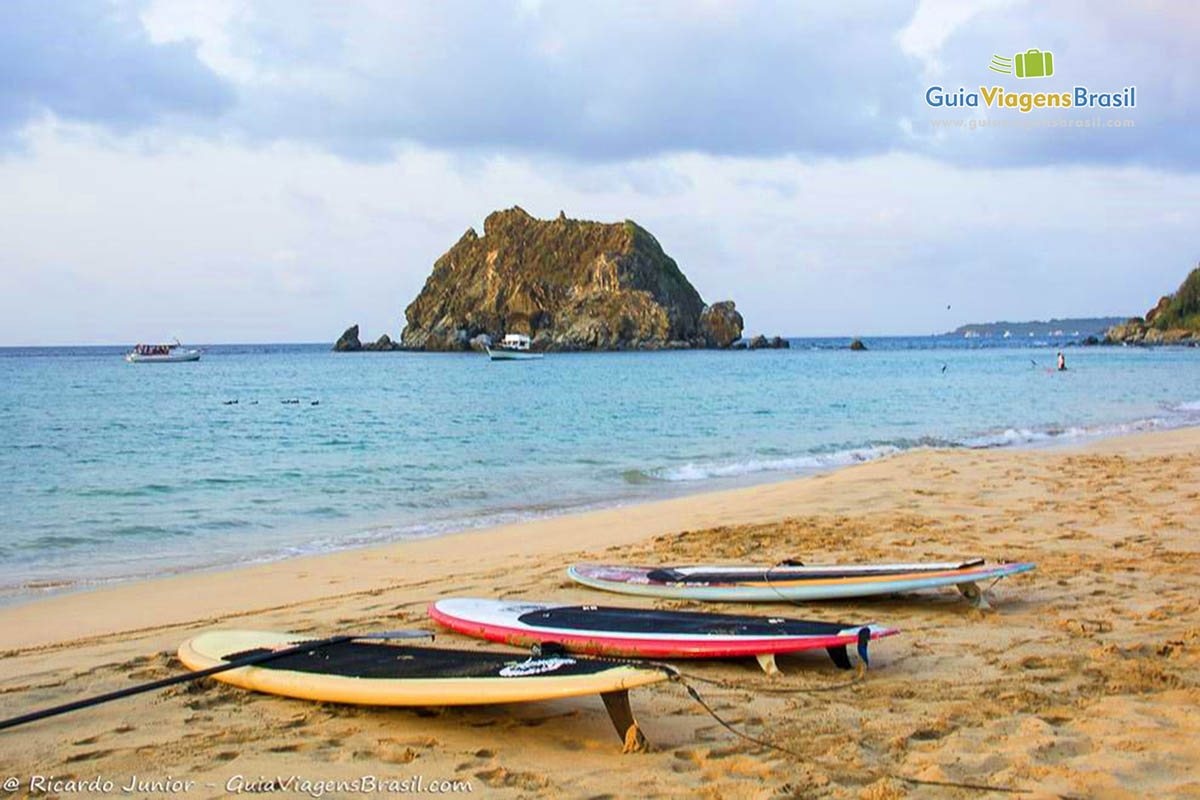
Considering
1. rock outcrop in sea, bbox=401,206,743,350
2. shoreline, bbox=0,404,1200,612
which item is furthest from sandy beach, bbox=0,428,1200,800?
rock outcrop in sea, bbox=401,206,743,350

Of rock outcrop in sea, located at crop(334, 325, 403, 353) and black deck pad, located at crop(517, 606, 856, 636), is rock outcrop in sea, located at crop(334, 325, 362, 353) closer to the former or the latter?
rock outcrop in sea, located at crop(334, 325, 403, 353)

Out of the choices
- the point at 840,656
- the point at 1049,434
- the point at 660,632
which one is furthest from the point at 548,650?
the point at 1049,434

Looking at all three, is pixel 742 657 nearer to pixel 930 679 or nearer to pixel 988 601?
pixel 930 679

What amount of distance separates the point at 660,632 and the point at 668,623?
192 mm

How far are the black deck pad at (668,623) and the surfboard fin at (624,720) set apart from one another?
1.20 meters

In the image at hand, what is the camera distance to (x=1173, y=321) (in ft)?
348

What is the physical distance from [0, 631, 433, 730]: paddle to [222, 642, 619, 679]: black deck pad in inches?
1.3

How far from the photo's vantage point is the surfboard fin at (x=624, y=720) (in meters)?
3.82

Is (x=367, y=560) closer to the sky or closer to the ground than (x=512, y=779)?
closer to the ground

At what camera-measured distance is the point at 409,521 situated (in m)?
12.5

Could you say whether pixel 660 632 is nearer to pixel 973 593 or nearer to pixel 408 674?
pixel 408 674

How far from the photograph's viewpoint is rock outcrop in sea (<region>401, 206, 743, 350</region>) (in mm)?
112750

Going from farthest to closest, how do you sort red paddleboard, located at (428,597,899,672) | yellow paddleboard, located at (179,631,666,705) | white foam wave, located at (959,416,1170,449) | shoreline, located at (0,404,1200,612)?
white foam wave, located at (959,416,1170,449), shoreline, located at (0,404,1200,612), red paddleboard, located at (428,597,899,672), yellow paddleboard, located at (179,631,666,705)

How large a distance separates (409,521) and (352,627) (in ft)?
20.9
